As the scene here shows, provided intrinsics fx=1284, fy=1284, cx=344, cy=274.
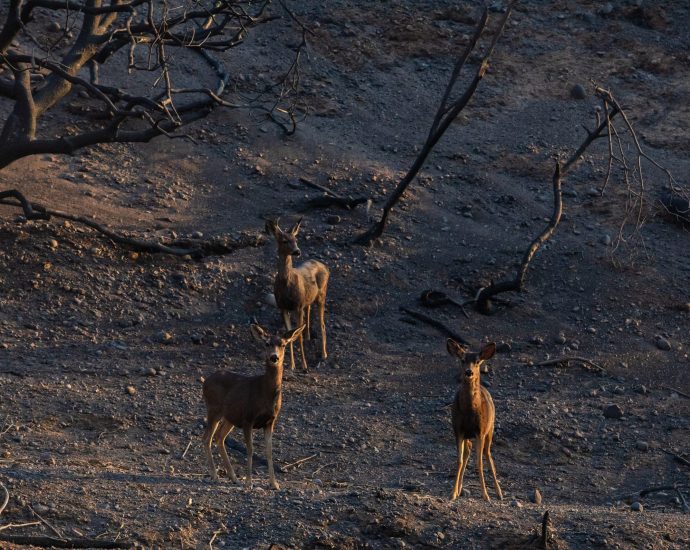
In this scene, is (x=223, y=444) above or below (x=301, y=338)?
above

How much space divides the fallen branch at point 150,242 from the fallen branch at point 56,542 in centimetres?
782

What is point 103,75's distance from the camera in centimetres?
2203

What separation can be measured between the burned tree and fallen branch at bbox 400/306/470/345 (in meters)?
3.07

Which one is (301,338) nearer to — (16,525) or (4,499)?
(4,499)

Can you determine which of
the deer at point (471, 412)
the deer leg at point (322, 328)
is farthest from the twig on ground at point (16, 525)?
the deer leg at point (322, 328)

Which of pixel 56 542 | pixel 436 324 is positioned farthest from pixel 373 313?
pixel 56 542

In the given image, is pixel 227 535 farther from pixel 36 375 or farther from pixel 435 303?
pixel 435 303

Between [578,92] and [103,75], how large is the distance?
9.46m

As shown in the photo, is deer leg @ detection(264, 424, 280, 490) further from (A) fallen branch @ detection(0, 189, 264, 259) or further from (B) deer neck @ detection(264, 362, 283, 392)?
(A) fallen branch @ detection(0, 189, 264, 259)

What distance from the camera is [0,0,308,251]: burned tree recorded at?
1434cm

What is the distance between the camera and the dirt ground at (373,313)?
1006 cm

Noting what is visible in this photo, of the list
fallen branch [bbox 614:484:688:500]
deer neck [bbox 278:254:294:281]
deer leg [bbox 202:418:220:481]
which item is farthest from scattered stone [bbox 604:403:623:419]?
deer leg [bbox 202:418:220:481]

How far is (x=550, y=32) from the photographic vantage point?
2788 centimetres

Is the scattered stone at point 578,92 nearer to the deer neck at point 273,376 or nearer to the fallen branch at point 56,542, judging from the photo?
the deer neck at point 273,376
